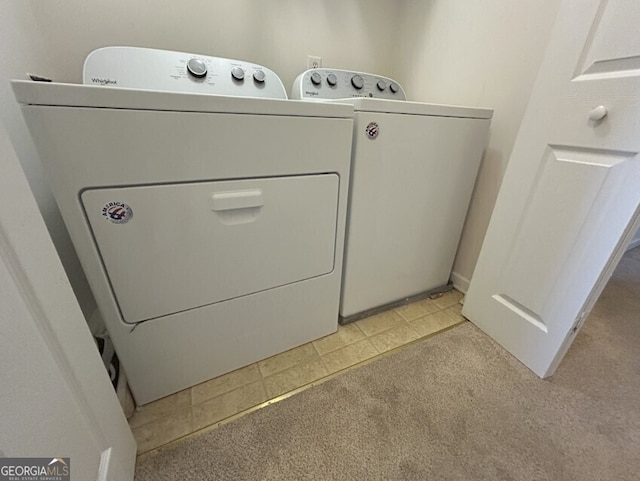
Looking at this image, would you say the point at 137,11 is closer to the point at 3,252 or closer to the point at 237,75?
the point at 237,75

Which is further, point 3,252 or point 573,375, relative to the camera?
point 573,375

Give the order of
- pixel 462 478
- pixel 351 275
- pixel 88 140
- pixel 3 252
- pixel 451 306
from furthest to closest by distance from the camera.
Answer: pixel 451 306 < pixel 351 275 < pixel 462 478 < pixel 88 140 < pixel 3 252

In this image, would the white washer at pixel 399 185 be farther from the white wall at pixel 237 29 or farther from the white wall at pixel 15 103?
the white wall at pixel 15 103

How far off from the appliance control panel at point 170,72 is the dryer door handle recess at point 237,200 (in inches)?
18.0

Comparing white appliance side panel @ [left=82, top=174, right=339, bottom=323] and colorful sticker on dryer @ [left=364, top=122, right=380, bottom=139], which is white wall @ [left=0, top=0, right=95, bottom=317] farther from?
colorful sticker on dryer @ [left=364, top=122, right=380, bottom=139]

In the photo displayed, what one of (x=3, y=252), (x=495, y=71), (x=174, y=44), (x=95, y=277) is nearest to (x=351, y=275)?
(x=95, y=277)

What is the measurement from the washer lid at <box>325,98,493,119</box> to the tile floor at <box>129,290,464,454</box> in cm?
86

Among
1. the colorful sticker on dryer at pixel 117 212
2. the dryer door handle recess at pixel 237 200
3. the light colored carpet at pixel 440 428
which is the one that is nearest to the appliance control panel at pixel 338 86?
the dryer door handle recess at pixel 237 200

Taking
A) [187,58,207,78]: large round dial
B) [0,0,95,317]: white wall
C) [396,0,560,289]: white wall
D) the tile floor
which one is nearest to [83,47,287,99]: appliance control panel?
[187,58,207,78]: large round dial

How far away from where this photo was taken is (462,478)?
2.28ft

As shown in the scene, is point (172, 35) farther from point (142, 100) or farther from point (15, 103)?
point (142, 100)

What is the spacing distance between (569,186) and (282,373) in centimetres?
111

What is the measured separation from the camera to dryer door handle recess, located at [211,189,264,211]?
0.69 m

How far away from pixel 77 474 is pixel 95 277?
382 millimetres
